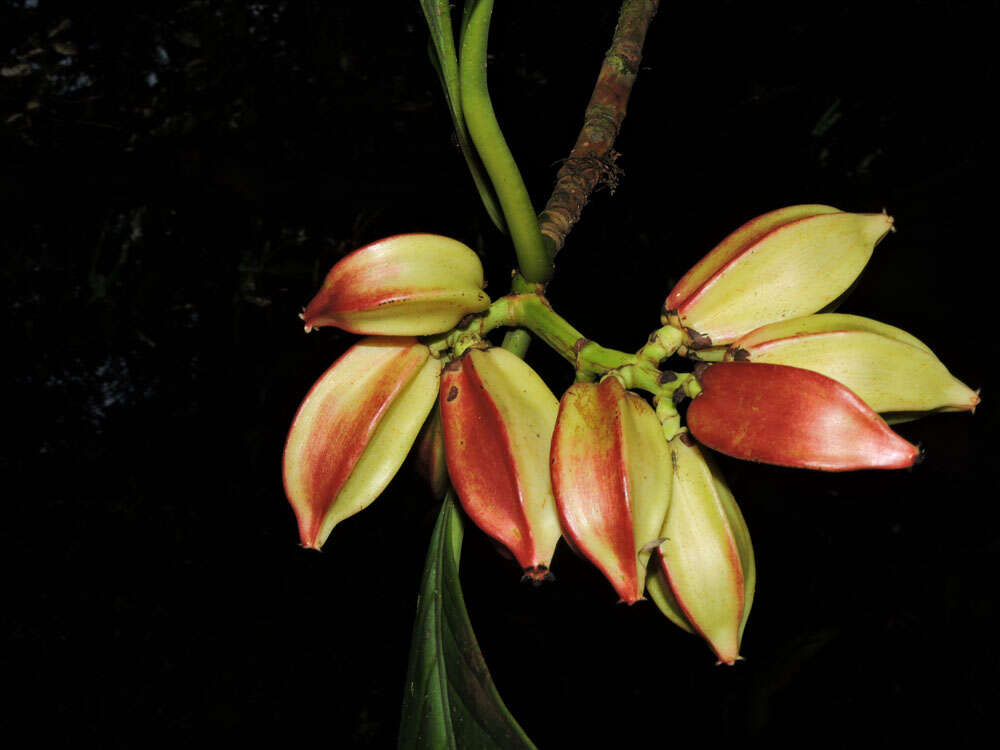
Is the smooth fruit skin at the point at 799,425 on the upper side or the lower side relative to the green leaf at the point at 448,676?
upper

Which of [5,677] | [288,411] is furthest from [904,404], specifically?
[5,677]

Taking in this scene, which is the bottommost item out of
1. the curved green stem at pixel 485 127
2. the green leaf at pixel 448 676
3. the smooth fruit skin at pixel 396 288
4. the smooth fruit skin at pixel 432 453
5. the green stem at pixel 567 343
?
the green leaf at pixel 448 676

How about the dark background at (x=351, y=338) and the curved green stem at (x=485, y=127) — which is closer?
the curved green stem at (x=485, y=127)

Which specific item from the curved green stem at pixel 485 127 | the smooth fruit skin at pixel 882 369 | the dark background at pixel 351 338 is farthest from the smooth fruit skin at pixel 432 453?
the dark background at pixel 351 338

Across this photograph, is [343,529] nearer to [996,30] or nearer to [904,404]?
[904,404]

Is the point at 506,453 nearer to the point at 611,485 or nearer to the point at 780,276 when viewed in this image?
the point at 611,485

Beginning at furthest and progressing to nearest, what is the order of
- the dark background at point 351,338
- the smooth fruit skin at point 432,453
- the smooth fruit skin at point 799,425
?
the dark background at point 351,338 < the smooth fruit skin at point 432,453 < the smooth fruit skin at point 799,425

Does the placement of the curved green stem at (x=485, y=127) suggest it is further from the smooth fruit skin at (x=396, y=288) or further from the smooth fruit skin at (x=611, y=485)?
the smooth fruit skin at (x=611, y=485)

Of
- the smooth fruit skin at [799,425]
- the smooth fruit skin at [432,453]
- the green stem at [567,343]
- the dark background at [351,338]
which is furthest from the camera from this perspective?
the dark background at [351,338]

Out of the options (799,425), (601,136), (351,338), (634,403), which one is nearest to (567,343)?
(634,403)
